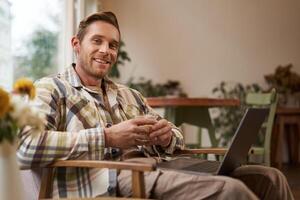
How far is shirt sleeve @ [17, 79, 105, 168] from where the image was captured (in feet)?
5.01

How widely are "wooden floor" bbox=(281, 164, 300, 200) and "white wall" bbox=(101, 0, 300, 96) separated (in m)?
1.18

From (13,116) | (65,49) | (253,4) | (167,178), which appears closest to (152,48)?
(253,4)

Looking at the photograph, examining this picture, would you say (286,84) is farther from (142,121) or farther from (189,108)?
(142,121)

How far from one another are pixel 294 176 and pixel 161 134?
10.8 feet

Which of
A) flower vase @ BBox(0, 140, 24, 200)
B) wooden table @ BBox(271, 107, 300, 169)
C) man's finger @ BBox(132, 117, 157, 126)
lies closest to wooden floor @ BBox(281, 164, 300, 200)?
wooden table @ BBox(271, 107, 300, 169)

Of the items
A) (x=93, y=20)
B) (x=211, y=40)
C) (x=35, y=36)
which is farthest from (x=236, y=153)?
(x=211, y=40)

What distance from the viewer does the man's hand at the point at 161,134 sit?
1767mm

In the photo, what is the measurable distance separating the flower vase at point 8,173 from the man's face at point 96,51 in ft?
3.14

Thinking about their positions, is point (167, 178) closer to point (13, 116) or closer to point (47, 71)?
point (13, 116)

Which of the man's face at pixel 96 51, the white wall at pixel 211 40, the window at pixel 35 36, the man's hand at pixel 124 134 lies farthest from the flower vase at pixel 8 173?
the white wall at pixel 211 40

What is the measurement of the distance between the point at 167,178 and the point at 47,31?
2395mm

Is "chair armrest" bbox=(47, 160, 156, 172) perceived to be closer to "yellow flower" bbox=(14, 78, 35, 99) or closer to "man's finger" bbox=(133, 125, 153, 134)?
"man's finger" bbox=(133, 125, 153, 134)

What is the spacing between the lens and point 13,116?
98cm

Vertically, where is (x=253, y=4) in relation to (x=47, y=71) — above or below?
above
